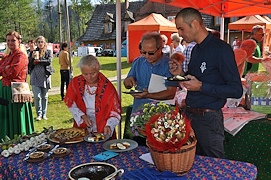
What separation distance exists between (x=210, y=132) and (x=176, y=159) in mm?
751

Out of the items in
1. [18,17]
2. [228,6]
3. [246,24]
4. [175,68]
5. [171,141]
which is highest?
[18,17]

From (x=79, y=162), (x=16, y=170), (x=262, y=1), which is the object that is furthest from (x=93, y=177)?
(x=262, y=1)

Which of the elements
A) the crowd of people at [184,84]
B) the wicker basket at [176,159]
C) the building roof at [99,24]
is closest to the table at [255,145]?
the crowd of people at [184,84]

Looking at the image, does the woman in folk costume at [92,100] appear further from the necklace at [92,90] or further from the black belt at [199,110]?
the black belt at [199,110]

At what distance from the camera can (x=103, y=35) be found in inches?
1235

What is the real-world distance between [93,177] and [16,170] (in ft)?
1.63

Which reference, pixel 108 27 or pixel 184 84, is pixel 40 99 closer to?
pixel 184 84

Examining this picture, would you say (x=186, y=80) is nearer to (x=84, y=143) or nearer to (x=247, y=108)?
(x=84, y=143)

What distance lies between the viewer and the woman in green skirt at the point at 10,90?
12.3 ft

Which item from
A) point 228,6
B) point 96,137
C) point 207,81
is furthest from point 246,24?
point 96,137

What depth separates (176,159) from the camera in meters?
1.42

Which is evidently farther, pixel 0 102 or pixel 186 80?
pixel 0 102

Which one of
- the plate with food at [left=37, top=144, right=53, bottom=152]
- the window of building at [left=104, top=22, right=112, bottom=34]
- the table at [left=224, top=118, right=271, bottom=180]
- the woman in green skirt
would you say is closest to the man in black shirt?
the table at [left=224, top=118, right=271, bottom=180]

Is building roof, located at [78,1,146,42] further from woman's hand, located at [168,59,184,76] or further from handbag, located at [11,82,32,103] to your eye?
woman's hand, located at [168,59,184,76]
